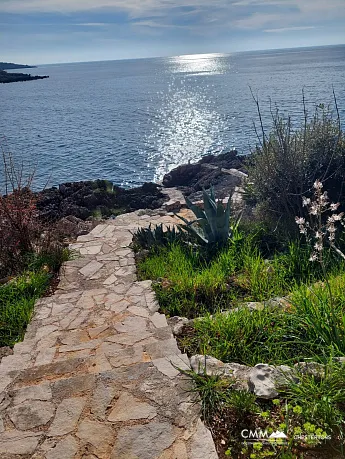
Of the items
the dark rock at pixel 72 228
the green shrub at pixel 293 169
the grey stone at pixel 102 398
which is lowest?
the dark rock at pixel 72 228

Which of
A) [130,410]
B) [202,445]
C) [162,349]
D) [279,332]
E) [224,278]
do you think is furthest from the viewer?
[224,278]

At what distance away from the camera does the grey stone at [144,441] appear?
243 cm

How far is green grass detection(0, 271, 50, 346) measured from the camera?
457cm

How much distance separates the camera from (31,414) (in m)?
2.86

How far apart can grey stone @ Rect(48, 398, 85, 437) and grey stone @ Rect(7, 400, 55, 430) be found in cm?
7

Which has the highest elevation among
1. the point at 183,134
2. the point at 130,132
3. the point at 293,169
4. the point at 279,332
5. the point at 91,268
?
the point at 293,169

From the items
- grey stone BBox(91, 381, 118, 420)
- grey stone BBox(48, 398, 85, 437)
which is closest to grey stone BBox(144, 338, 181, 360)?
grey stone BBox(91, 381, 118, 420)

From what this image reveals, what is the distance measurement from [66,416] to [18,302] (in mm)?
2574

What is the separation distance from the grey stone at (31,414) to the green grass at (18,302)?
1.58 metres

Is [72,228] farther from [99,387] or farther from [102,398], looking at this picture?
[102,398]

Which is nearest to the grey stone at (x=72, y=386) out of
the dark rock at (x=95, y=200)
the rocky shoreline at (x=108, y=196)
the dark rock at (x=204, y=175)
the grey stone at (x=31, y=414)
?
the grey stone at (x=31, y=414)

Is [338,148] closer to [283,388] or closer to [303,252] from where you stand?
[303,252]

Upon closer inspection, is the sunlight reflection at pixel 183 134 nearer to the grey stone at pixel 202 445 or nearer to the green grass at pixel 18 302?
the green grass at pixel 18 302

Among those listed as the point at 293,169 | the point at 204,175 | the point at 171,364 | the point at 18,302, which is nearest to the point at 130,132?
the point at 204,175
